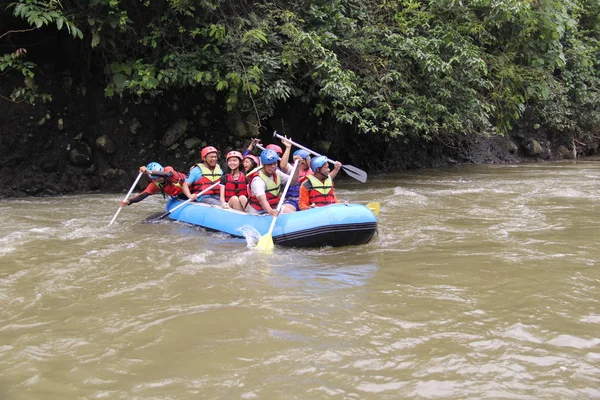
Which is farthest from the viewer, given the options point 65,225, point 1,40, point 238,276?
point 1,40

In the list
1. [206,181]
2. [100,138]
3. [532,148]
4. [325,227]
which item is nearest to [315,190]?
[325,227]

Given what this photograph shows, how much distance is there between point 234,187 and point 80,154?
13.6 ft

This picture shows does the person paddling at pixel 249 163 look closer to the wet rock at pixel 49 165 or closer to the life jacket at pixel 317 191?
the life jacket at pixel 317 191

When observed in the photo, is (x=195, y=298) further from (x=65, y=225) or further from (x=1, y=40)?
Answer: (x=1, y=40)

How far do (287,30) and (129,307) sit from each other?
6.46 metres

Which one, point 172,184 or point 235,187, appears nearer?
point 235,187

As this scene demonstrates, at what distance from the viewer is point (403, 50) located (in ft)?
32.7

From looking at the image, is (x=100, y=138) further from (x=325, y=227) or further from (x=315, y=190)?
(x=325, y=227)

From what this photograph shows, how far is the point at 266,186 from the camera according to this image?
6367 mm

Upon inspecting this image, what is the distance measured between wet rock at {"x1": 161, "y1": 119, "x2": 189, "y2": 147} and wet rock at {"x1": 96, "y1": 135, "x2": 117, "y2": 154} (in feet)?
3.00

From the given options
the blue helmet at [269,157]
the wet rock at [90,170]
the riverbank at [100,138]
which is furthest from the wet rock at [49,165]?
the blue helmet at [269,157]

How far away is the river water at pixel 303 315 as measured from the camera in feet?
8.71

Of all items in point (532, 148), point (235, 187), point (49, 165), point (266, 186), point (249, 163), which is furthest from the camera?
point (532, 148)

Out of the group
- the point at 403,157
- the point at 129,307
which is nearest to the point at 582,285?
the point at 129,307
